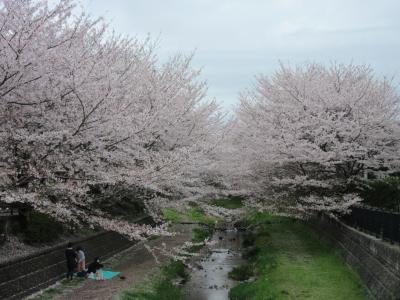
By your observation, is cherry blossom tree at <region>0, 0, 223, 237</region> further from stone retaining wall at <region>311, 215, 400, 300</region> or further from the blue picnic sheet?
stone retaining wall at <region>311, 215, 400, 300</region>

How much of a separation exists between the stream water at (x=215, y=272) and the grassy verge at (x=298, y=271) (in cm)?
74

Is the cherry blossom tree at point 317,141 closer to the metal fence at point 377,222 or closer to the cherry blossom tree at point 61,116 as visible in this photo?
the metal fence at point 377,222

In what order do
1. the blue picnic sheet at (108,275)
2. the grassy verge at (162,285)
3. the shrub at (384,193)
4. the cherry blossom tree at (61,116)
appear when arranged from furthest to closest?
the shrub at (384,193), the blue picnic sheet at (108,275), the grassy verge at (162,285), the cherry blossom tree at (61,116)

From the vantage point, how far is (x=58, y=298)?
1314 centimetres

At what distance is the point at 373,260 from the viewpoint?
544 inches

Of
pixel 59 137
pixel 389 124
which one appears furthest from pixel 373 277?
pixel 389 124

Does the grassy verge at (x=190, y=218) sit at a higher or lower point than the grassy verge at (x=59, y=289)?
higher

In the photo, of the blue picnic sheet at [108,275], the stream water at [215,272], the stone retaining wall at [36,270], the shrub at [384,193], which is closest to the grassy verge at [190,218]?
the stream water at [215,272]

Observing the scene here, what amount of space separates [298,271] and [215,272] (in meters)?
5.41

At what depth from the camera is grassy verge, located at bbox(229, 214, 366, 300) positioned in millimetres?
13680

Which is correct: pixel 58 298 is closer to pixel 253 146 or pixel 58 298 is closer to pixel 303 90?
pixel 253 146

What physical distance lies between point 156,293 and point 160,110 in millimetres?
5643

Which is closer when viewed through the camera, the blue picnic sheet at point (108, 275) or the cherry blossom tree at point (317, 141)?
the blue picnic sheet at point (108, 275)

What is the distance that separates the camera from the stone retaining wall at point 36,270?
12109mm
